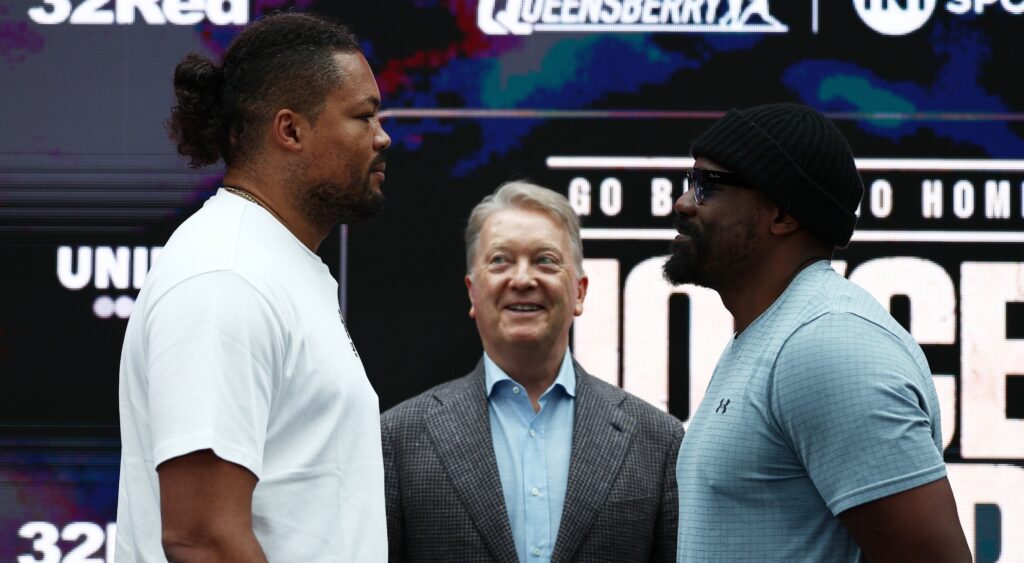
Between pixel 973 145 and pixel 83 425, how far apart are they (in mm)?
2450

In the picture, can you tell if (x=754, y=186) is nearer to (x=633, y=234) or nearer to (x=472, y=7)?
(x=633, y=234)

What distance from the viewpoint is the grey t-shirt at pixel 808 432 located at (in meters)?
1.66

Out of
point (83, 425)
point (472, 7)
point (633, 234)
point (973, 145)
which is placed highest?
point (472, 7)

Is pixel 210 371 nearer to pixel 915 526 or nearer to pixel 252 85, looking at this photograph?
pixel 252 85

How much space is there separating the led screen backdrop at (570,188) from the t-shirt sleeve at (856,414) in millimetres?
1556

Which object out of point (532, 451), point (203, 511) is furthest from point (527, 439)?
point (203, 511)

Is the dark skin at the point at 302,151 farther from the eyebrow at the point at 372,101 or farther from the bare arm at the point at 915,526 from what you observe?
the bare arm at the point at 915,526

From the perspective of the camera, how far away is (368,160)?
74.7 inches

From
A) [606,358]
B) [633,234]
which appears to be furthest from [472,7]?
[606,358]

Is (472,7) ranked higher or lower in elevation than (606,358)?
higher

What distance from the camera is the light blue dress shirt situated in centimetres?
279

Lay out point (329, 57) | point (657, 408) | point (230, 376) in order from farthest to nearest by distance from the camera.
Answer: point (657, 408), point (329, 57), point (230, 376)

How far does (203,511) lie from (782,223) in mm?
982

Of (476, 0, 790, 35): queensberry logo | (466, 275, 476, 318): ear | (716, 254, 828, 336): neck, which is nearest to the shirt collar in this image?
(466, 275, 476, 318): ear
